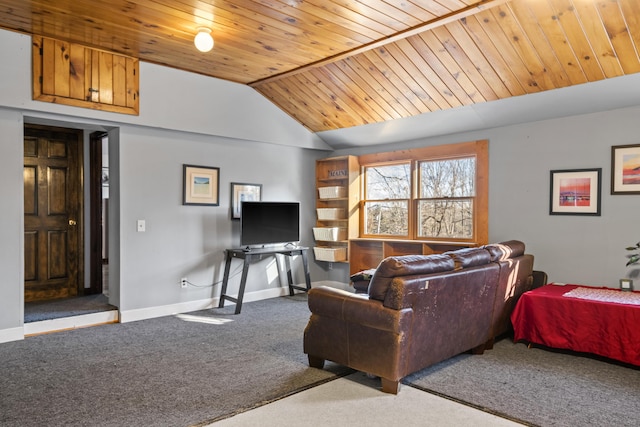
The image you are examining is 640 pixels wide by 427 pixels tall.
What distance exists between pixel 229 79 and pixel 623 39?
13.2ft

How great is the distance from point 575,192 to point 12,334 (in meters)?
5.56

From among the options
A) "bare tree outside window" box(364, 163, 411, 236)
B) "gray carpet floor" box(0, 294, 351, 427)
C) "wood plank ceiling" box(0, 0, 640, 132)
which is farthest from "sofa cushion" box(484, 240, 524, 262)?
"bare tree outside window" box(364, 163, 411, 236)

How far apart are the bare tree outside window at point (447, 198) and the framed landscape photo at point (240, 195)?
2.18m

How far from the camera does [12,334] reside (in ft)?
13.7

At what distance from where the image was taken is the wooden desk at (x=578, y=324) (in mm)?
3400

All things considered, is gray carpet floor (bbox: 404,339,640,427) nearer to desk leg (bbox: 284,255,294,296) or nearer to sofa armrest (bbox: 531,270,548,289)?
sofa armrest (bbox: 531,270,548,289)

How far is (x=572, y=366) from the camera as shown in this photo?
3.48 meters

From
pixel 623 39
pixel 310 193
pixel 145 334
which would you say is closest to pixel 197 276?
pixel 145 334

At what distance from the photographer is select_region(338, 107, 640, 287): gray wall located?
426cm

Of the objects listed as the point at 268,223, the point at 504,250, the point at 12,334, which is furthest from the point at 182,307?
the point at 504,250

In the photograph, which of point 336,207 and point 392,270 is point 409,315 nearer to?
point 392,270

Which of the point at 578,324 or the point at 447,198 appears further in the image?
the point at 447,198

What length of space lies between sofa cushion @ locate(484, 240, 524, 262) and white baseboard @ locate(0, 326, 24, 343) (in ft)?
14.1

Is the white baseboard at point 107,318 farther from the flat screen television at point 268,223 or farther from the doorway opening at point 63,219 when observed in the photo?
the flat screen television at point 268,223
